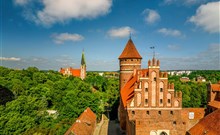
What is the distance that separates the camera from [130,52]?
28969 millimetres

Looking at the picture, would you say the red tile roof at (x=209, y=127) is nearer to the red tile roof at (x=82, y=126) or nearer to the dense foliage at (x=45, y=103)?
the red tile roof at (x=82, y=126)

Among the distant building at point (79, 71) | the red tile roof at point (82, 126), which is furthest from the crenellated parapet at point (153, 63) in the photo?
the distant building at point (79, 71)

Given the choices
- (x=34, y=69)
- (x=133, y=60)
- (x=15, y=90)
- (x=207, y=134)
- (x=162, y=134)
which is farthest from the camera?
(x=34, y=69)

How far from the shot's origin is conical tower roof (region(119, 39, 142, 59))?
2869 centimetres

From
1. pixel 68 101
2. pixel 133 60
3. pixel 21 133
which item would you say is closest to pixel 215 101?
pixel 133 60

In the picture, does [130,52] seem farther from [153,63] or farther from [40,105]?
[40,105]

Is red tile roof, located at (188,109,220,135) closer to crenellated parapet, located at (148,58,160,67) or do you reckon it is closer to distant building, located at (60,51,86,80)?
crenellated parapet, located at (148,58,160,67)

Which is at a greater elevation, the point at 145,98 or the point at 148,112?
the point at 145,98

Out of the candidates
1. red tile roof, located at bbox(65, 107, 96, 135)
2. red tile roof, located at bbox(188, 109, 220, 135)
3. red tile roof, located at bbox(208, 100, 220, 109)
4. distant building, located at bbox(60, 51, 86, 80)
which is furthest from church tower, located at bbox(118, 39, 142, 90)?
distant building, located at bbox(60, 51, 86, 80)

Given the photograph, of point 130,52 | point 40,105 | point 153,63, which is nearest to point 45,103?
point 40,105

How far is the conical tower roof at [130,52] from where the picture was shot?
28688 mm

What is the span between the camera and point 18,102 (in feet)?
99.5

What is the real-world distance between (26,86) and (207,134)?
1483 inches

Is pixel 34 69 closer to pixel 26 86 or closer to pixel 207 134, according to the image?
pixel 26 86
